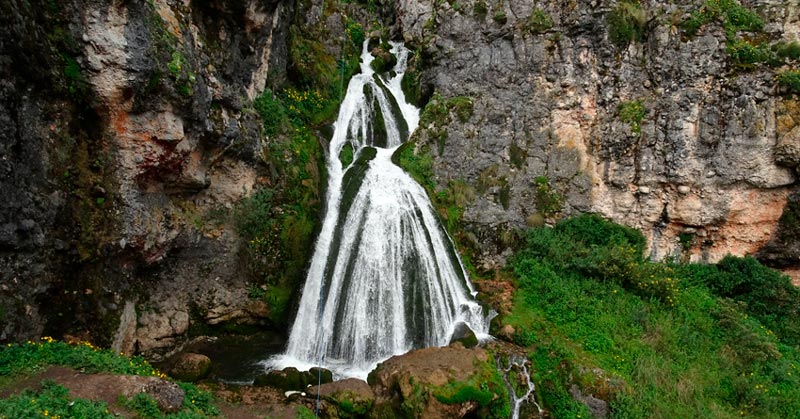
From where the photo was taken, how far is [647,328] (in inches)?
436

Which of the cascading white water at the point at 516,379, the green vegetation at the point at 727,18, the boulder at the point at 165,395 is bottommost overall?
the cascading white water at the point at 516,379

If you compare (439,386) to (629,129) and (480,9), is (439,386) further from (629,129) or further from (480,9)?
(480,9)

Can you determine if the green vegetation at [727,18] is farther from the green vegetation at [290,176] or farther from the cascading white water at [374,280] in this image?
the green vegetation at [290,176]

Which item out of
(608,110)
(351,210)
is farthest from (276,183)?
(608,110)

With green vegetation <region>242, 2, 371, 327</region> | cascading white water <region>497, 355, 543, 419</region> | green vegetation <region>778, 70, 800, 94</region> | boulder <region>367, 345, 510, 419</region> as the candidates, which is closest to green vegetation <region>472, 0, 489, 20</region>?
green vegetation <region>242, 2, 371, 327</region>

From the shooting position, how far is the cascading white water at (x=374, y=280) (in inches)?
428

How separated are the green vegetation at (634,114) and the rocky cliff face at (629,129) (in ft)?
0.11

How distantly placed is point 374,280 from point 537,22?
40.9ft

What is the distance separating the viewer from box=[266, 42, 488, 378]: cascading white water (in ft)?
35.7

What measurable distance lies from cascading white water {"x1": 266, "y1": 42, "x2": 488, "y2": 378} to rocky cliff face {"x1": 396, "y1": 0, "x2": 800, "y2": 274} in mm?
2309

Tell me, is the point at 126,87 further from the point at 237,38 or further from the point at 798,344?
the point at 798,344

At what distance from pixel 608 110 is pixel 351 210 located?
990 centimetres

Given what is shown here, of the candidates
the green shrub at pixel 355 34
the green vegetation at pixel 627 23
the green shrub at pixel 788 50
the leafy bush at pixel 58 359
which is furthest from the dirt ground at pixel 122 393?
the green shrub at pixel 355 34

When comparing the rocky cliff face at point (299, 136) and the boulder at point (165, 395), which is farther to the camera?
the rocky cliff face at point (299, 136)
